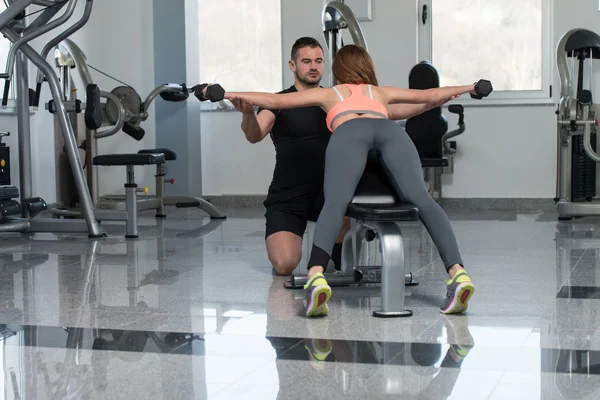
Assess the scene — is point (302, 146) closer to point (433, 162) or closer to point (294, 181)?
point (294, 181)

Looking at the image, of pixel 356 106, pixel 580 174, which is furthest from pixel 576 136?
pixel 356 106

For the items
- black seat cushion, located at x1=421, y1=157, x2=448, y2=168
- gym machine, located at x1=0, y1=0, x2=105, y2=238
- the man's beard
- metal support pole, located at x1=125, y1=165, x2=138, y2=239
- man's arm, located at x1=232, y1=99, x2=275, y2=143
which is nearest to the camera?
man's arm, located at x1=232, y1=99, x2=275, y2=143

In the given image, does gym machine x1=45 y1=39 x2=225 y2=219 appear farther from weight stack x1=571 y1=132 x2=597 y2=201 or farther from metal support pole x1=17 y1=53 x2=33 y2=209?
weight stack x1=571 y1=132 x2=597 y2=201

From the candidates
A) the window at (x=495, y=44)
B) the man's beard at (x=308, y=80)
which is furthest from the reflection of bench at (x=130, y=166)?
the window at (x=495, y=44)

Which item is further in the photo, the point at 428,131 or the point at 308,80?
the point at 428,131

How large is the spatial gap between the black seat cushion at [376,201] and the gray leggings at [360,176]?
0.09 ft

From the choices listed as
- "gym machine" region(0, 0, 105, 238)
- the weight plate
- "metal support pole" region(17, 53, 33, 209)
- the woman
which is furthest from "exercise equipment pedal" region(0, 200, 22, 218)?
the woman

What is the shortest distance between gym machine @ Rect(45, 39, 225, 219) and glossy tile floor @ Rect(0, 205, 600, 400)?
1572mm

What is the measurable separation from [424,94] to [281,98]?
1.68 feet

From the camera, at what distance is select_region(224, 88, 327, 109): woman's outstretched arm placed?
2740mm

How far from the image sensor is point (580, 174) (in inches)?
237

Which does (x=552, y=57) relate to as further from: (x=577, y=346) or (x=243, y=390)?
(x=243, y=390)

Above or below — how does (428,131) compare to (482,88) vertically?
below

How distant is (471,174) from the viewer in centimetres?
714
